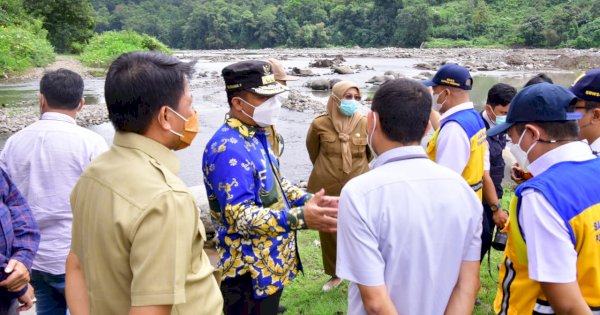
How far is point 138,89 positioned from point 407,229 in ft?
3.64

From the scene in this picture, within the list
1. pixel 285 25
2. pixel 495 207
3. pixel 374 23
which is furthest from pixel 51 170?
pixel 285 25

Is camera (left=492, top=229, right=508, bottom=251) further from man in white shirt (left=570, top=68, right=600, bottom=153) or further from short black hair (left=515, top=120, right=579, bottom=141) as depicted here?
short black hair (left=515, top=120, right=579, bottom=141)

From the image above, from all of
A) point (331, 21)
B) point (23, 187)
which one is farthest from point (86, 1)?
point (331, 21)

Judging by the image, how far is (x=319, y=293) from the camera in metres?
4.70

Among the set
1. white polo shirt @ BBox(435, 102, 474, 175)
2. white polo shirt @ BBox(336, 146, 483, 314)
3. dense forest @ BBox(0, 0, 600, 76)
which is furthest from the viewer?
dense forest @ BBox(0, 0, 600, 76)

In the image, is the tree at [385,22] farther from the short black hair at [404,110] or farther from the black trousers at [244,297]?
the short black hair at [404,110]

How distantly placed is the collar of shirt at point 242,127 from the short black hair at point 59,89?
1.13 m

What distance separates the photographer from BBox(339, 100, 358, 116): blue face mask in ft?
15.7

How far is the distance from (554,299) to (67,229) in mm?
2779

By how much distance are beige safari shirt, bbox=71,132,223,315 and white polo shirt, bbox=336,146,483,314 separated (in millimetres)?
577

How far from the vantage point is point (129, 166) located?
1.65 metres

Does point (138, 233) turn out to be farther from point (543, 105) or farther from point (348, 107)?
point (348, 107)

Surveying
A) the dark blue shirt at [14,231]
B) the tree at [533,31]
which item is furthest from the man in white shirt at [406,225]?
the tree at [533,31]

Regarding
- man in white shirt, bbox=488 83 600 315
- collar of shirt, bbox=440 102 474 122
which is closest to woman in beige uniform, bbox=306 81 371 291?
collar of shirt, bbox=440 102 474 122
